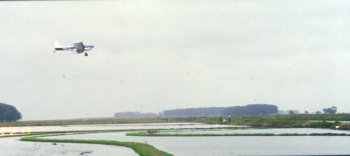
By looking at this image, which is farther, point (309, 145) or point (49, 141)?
point (49, 141)

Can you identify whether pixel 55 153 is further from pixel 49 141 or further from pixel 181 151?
pixel 49 141

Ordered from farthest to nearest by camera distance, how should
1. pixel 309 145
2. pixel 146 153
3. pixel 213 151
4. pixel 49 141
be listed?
pixel 49 141 < pixel 309 145 < pixel 213 151 < pixel 146 153

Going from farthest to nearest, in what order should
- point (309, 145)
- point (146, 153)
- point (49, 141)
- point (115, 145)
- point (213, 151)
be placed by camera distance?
1. point (49, 141)
2. point (115, 145)
3. point (309, 145)
4. point (213, 151)
5. point (146, 153)

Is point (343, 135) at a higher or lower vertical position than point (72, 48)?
lower

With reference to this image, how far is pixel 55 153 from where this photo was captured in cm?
6066

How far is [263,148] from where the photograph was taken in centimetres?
5838

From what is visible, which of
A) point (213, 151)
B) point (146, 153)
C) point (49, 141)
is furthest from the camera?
point (49, 141)

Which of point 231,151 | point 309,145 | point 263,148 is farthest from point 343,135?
point 231,151

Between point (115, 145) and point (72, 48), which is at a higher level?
point (72, 48)

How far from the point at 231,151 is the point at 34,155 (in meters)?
22.2

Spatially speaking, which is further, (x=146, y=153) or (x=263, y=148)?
(x=263, y=148)

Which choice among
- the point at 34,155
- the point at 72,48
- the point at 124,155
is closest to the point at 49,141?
the point at 72,48

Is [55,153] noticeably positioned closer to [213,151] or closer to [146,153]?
[146,153]

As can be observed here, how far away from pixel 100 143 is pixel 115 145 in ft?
15.5
